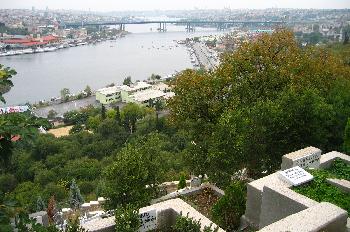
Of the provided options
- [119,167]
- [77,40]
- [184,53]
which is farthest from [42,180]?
[77,40]

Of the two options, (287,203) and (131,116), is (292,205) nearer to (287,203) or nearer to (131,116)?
(287,203)

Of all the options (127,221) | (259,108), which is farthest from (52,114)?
(127,221)

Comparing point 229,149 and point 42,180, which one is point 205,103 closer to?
point 229,149

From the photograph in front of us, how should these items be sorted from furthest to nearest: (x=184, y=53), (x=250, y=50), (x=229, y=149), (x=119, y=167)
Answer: (x=184, y=53) → (x=250, y=50) → (x=229, y=149) → (x=119, y=167)

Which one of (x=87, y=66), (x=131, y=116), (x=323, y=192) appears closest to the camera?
(x=323, y=192)

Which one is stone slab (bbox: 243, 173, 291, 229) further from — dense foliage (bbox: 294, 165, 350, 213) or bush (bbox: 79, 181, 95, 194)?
bush (bbox: 79, 181, 95, 194)

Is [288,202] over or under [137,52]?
over

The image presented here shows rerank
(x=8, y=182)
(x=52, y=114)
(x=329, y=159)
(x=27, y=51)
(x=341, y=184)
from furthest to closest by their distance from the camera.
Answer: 1. (x=27, y=51)
2. (x=52, y=114)
3. (x=8, y=182)
4. (x=329, y=159)
5. (x=341, y=184)

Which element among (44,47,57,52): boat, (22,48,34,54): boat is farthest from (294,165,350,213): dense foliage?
(44,47,57,52): boat
